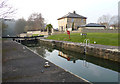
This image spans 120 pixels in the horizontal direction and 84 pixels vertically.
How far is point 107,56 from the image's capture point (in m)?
14.7

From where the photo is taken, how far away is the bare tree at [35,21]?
86.4 m

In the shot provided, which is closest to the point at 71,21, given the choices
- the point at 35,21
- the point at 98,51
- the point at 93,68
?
the point at 98,51

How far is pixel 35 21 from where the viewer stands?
8750 cm

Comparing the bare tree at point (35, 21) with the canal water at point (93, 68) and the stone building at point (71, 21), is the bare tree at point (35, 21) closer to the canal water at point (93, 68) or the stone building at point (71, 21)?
the stone building at point (71, 21)

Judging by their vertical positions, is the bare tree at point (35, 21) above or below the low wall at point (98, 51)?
above

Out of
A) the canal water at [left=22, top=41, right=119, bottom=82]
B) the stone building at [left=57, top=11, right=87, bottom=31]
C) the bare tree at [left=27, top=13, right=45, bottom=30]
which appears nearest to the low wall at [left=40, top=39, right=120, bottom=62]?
the canal water at [left=22, top=41, right=119, bottom=82]

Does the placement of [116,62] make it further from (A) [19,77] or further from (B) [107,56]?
(A) [19,77]

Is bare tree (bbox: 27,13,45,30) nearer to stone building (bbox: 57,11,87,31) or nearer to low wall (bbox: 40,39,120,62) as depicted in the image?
stone building (bbox: 57,11,87,31)

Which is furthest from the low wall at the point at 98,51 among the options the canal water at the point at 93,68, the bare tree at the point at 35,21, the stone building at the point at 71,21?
the bare tree at the point at 35,21

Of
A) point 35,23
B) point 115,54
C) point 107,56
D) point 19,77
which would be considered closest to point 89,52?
point 107,56

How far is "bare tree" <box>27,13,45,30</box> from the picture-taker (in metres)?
86.4

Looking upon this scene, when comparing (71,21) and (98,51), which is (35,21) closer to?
(71,21)

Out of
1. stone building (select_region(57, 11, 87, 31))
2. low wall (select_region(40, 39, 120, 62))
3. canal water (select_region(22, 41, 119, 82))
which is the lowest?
canal water (select_region(22, 41, 119, 82))

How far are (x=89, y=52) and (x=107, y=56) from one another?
341 centimetres
